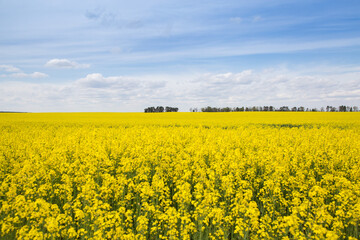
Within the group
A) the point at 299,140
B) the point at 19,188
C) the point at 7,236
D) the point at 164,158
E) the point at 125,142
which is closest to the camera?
the point at 7,236

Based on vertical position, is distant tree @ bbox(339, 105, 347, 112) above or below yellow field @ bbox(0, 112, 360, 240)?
above

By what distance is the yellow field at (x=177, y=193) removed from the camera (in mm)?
4668

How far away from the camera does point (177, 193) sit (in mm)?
5488

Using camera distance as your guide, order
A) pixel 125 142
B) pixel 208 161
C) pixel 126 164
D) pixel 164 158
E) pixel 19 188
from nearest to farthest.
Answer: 1. pixel 19 188
2. pixel 126 164
3. pixel 164 158
4. pixel 208 161
5. pixel 125 142

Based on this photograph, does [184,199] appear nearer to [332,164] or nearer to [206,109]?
[332,164]

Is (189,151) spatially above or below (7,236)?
above

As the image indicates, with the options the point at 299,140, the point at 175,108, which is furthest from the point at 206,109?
the point at 299,140

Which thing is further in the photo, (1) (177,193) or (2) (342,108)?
(2) (342,108)

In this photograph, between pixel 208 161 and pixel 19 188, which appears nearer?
pixel 19 188

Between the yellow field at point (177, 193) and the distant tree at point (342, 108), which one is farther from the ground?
the distant tree at point (342, 108)

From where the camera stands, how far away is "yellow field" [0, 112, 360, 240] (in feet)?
15.3

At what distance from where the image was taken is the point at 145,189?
18.4 feet

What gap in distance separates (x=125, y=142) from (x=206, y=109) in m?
90.9

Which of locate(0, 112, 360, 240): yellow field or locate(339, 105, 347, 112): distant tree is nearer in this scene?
locate(0, 112, 360, 240): yellow field
